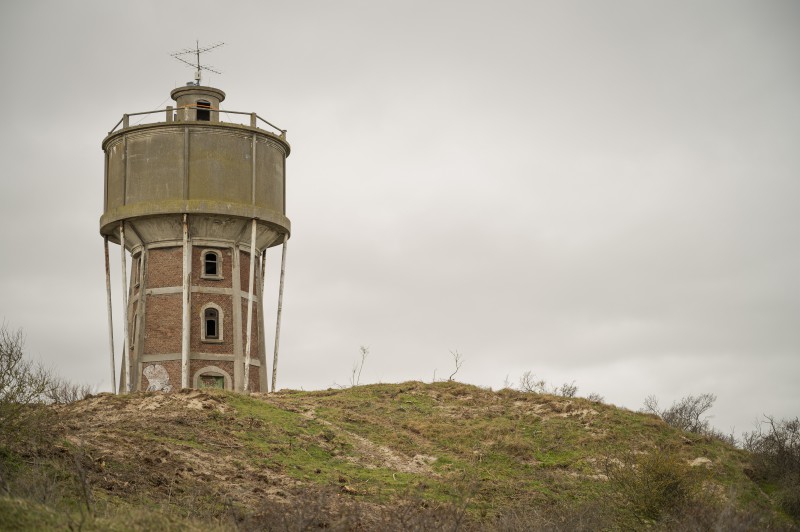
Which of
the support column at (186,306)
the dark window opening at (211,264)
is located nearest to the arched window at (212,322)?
the support column at (186,306)

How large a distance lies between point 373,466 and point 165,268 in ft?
43.9

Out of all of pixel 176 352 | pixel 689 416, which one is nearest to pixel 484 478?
pixel 176 352

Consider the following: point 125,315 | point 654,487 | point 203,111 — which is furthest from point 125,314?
point 654,487

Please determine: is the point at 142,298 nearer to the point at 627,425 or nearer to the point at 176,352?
the point at 176,352

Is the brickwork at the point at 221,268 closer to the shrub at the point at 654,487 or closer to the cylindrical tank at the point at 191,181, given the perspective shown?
the cylindrical tank at the point at 191,181

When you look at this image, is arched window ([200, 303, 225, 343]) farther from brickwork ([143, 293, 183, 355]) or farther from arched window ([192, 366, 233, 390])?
arched window ([192, 366, 233, 390])

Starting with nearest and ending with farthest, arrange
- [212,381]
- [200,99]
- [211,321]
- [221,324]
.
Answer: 1. [212,381]
2. [221,324]
3. [211,321]
4. [200,99]

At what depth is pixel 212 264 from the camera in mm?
38906

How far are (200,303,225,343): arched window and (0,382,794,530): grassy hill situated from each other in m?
3.70

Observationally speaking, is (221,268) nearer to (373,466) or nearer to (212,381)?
(212,381)

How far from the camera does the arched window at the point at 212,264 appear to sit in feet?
127

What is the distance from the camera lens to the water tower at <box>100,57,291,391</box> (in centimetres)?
3788

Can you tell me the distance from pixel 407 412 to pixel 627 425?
6.58 meters

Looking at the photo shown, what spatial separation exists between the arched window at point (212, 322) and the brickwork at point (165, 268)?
1274 mm
